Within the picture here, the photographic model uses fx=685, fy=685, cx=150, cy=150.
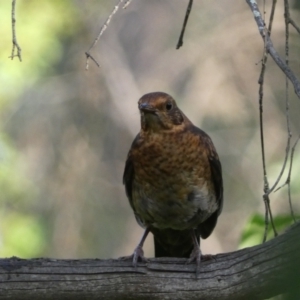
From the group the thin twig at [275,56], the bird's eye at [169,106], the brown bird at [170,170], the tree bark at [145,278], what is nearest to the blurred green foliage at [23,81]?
the brown bird at [170,170]

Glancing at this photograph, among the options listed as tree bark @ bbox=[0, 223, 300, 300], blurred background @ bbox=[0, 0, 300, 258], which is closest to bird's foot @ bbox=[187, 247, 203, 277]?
tree bark @ bbox=[0, 223, 300, 300]

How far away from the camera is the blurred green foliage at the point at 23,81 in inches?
296

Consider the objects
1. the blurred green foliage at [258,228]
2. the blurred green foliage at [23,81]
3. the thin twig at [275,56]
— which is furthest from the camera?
the blurred green foliage at [23,81]

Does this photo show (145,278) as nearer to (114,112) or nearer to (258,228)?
(258,228)

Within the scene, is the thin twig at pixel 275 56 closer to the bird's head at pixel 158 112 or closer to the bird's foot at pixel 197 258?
the bird's head at pixel 158 112

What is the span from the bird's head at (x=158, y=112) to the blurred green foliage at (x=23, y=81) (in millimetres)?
3283

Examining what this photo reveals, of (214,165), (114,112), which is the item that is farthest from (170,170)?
(114,112)

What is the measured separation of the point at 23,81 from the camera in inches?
321

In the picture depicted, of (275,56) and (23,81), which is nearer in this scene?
(275,56)

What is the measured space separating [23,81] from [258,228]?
4886 millimetres

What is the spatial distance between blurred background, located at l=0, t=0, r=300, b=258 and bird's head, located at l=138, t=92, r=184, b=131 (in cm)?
399

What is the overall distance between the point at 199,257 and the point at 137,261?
1.28 ft

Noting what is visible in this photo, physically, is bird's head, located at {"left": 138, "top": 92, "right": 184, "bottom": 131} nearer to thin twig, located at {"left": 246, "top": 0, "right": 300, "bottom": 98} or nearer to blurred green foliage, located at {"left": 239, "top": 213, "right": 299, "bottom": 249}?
blurred green foliage, located at {"left": 239, "top": 213, "right": 299, "bottom": 249}

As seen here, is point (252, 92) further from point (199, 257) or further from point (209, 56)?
point (199, 257)
